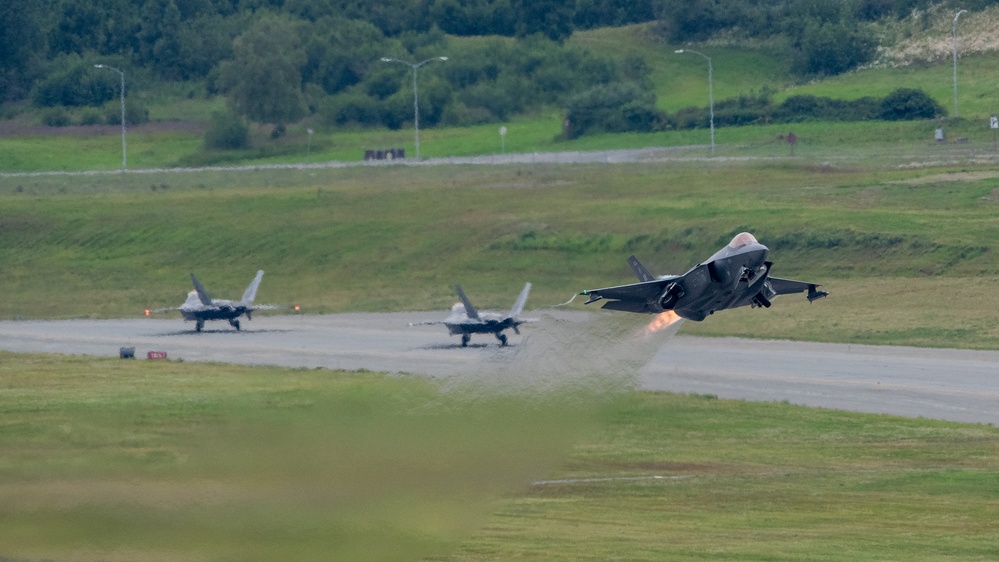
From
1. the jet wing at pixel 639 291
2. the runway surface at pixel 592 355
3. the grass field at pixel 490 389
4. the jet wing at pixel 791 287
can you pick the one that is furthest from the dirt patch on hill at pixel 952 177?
the jet wing at pixel 639 291

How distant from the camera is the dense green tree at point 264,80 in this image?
168000 millimetres

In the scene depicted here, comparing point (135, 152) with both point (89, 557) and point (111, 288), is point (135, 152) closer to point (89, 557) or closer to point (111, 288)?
point (111, 288)

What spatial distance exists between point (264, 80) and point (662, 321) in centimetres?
13480

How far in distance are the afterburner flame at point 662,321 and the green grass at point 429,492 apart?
3.31 metres

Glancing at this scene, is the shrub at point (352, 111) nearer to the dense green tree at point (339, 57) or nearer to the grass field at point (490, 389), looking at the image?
the grass field at point (490, 389)

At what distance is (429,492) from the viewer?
111ft

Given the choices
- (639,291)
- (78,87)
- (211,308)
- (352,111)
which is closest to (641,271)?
(639,291)

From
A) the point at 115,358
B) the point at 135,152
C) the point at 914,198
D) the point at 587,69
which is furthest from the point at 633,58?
the point at 115,358

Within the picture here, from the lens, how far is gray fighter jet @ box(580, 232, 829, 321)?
36062 mm

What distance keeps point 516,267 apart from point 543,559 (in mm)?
57325

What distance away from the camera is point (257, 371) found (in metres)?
70.6

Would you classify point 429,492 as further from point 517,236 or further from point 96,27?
point 96,27

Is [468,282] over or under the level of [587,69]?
under

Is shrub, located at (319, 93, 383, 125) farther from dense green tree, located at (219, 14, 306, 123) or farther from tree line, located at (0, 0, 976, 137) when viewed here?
dense green tree, located at (219, 14, 306, 123)
